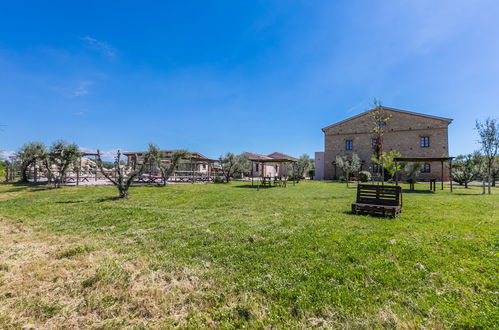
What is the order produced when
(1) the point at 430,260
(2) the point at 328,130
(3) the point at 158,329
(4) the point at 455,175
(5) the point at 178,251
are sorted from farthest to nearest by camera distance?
1. (2) the point at 328,130
2. (4) the point at 455,175
3. (5) the point at 178,251
4. (1) the point at 430,260
5. (3) the point at 158,329

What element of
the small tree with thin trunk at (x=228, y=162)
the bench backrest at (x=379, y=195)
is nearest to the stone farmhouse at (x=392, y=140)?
the small tree with thin trunk at (x=228, y=162)

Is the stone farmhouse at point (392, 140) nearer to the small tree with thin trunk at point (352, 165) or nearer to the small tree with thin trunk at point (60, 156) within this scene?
the small tree with thin trunk at point (352, 165)

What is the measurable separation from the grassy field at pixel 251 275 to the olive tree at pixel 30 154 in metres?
14.7

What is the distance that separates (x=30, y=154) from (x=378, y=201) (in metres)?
25.6

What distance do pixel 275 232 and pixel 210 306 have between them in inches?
109

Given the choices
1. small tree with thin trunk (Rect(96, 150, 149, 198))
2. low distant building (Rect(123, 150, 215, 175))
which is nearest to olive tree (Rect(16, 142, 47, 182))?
low distant building (Rect(123, 150, 215, 175))

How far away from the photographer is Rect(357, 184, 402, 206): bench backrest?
22.7 feet

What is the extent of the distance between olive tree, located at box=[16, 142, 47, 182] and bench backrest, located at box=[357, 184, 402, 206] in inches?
825

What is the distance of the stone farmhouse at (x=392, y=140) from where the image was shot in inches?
1070

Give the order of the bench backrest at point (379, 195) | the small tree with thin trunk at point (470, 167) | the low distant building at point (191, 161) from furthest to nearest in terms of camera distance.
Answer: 1. the low distant building at point (191, 161)
2. the small tree with thin trunk at point (470, 167)
3. the bench backrest at point (379, 195)

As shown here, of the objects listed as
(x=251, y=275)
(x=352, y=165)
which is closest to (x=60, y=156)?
(x=251, y=275)

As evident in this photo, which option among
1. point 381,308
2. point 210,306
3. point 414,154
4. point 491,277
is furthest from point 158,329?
point 414,154

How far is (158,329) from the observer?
2062 mm

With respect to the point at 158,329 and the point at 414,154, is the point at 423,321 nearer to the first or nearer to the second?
the point at 158,329
